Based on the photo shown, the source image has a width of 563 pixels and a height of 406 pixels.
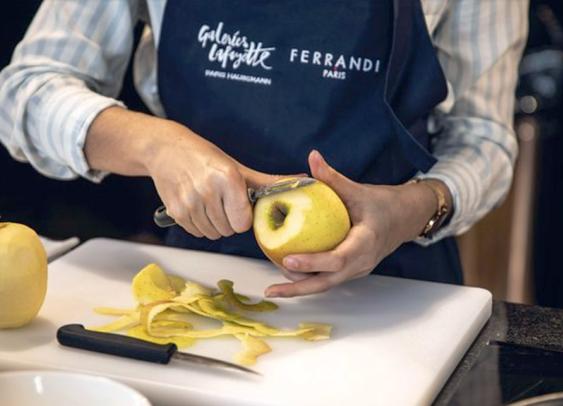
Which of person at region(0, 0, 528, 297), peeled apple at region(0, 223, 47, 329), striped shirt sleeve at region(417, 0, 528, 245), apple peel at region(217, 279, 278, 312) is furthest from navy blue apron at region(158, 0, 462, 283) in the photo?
peeled apple at region(0, 223, 47, 329)

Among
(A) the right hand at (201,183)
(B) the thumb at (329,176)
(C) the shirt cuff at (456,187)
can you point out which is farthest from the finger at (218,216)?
(C) the shirt cuff at (456,187)

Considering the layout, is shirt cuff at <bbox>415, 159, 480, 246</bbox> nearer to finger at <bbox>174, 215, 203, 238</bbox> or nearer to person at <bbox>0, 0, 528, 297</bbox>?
person at <bbox>0, 0, 528, 297</bbox>

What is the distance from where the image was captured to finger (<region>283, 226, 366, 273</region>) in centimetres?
111

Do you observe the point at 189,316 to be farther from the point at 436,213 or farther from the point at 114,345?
the point at 436,213

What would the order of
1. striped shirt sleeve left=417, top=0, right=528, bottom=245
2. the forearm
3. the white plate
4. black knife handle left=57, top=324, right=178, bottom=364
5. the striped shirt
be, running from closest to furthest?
the white plate
black knife handle left=57, top=324, right=178, bottom=364
the forearm
the striped shirt
striped shirt sleeve left=417, top=0, right=528, bottom=245

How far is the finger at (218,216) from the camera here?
1147 millimetres

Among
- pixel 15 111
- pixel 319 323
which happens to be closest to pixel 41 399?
pixel 319 323

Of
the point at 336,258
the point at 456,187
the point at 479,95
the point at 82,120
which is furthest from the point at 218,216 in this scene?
the point at 479,95

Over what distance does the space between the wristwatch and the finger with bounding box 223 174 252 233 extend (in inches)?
11.6

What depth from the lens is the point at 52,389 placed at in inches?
36.0

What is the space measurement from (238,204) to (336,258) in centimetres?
11

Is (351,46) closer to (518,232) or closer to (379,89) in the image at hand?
(379,89)

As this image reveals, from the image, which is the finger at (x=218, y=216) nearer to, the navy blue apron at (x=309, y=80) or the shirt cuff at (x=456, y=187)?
the navy blue apron at (x=309, y=80)

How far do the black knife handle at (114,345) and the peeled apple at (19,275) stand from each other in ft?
0.16
